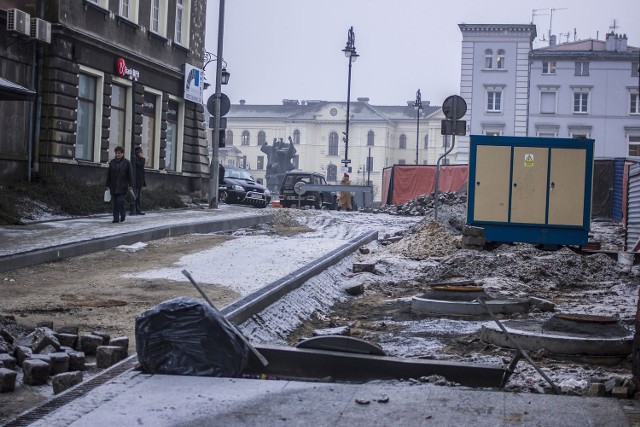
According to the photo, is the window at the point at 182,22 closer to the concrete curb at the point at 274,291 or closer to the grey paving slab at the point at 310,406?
the concrete curb at the point at 274,291

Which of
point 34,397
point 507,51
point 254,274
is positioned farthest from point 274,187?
point 34,397

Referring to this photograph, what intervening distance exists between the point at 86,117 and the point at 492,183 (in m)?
11.9

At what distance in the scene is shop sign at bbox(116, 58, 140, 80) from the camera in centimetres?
2612

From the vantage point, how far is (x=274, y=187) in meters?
85.9

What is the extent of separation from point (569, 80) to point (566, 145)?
61.1m

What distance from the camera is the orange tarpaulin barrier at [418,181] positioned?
155 feet

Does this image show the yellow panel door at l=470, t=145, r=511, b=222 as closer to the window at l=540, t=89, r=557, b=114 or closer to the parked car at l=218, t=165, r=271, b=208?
the parked car at l=218, t=165, r=271, b=208

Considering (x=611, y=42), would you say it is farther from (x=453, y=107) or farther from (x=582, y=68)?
(x=453, y=107)

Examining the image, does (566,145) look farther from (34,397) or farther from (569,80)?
(569,80)

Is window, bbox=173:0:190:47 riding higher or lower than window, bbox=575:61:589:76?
lower

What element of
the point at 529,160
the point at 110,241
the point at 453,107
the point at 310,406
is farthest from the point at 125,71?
the point at 310,406

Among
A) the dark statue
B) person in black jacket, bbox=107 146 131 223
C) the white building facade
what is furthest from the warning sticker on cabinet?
the white building facade

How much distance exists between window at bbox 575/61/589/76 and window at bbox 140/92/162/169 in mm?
53479

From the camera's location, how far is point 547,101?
3002 inches
